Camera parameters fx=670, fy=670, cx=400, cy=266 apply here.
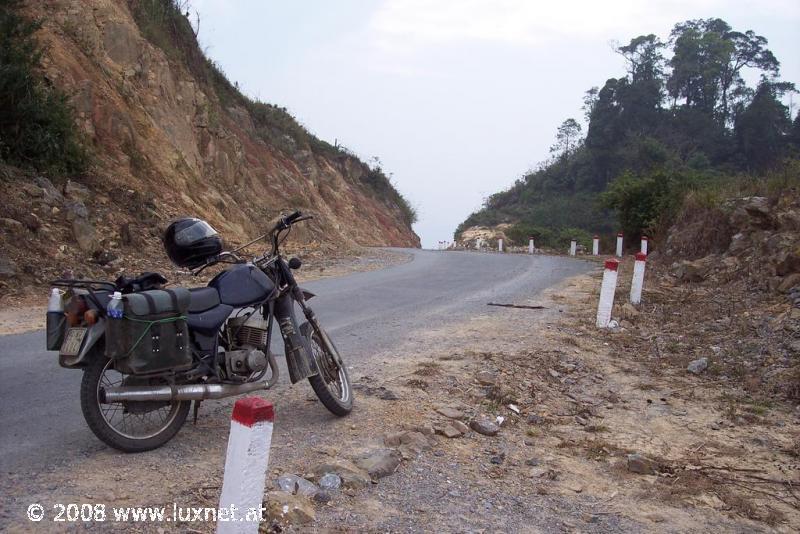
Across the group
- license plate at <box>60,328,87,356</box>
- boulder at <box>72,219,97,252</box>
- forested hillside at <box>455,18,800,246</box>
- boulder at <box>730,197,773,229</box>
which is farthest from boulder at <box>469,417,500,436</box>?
forested hillside at <box>455,18,800,246</box>

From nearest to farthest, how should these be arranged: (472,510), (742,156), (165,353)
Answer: (472,510)
(165,353)
(742,156)

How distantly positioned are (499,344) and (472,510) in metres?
4.04

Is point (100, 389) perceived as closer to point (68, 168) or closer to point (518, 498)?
point (518, 498)

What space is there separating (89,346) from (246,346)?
0.98 m

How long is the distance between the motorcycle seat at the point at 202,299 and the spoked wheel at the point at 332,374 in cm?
83

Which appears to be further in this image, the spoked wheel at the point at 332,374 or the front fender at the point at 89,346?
the spoked wheel at the point at 332,374

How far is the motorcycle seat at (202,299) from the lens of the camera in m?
4.11

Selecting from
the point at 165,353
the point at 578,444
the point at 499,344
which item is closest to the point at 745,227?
the point at 499,344

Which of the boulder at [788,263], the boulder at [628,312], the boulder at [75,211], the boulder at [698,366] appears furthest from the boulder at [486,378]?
the boulder at [75,211]

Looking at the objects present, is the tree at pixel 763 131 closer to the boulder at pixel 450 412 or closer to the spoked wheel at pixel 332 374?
the boulder at pixel 450 412

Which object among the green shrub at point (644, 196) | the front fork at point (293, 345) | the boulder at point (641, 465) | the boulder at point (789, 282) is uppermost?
the green shrub at point (644, 196)

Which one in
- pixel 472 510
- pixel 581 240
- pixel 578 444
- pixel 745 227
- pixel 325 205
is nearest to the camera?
pixel 472 510

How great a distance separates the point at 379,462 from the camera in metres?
3.99

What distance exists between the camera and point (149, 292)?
3826mm
